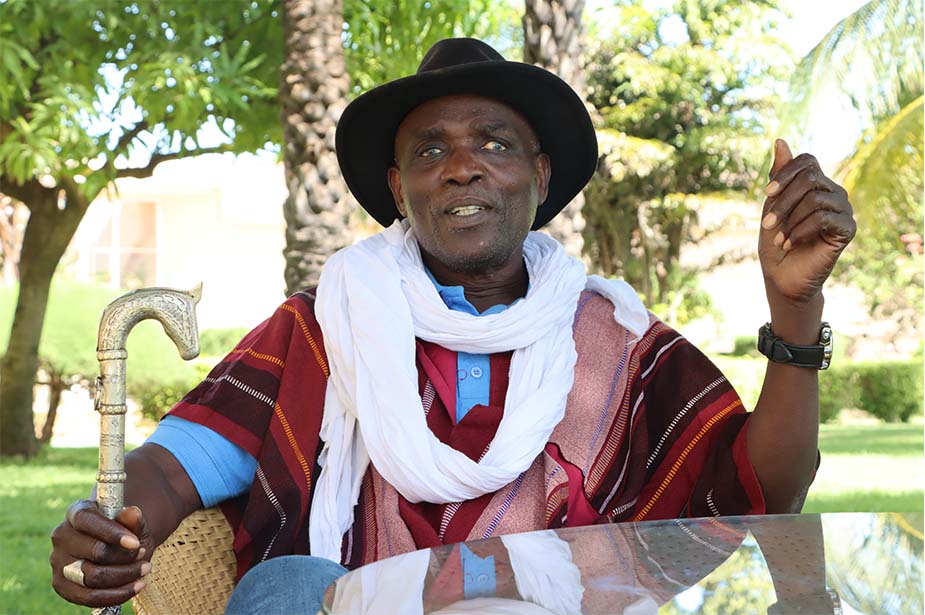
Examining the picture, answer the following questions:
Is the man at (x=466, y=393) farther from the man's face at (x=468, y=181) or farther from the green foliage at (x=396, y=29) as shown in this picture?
the green foliage at (x=396, y=29)

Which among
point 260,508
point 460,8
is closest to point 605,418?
point 260,508

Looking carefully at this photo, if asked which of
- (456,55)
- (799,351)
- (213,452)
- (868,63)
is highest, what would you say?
(868,63)

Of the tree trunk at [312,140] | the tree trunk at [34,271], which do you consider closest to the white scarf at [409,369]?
the tree trunk at [312,140]

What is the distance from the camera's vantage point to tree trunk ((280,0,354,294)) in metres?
6.00

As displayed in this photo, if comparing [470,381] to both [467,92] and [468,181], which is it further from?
[467,92]

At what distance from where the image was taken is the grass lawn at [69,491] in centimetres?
600

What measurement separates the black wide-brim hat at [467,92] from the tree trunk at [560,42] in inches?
131

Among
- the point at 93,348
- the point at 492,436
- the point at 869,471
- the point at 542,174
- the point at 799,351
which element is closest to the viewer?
the point at 799,351

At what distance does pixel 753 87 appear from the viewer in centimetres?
2200

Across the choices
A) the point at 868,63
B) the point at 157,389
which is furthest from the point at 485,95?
the point at 157,389

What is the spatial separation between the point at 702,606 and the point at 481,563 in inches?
14.6

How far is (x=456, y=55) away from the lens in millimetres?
2828

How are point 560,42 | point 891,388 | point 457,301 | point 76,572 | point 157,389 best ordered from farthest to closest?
point 891,388 < point 157,389 < point 560,42 < point 457,301 < point 76,572

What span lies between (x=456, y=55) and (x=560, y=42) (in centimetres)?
391
